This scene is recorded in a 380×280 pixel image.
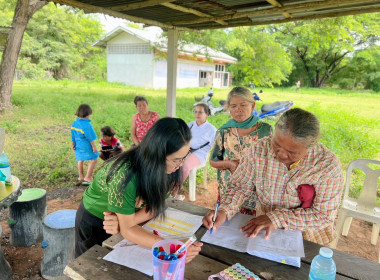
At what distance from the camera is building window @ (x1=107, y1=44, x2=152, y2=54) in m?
18.0

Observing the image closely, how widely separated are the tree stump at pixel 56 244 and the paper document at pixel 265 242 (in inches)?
59.1

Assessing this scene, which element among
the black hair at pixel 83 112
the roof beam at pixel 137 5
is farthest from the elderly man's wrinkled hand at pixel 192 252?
the black hair at pixel 83 112

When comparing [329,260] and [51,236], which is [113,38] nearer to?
[51,236]

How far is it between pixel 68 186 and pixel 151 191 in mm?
3447

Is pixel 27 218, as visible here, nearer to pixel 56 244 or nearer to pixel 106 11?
pixel 56 244

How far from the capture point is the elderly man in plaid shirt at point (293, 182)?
55.8 inches

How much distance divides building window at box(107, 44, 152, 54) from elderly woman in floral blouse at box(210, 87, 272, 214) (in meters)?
16.4

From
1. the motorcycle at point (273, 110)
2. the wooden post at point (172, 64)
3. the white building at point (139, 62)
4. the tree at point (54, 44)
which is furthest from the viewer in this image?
the tree at point (54, 44)

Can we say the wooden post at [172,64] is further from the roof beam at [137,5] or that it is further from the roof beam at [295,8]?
the roof beam at [137,5]

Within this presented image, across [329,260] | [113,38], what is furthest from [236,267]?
[113,38]

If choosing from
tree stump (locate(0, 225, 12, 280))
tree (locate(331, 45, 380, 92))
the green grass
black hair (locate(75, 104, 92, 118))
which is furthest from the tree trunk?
tree (locate(331, 45, 380, 92))

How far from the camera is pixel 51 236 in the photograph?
2.30 metres

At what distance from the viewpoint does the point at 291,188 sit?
1.54 m

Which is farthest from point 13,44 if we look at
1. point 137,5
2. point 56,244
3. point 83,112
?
point 56,244
